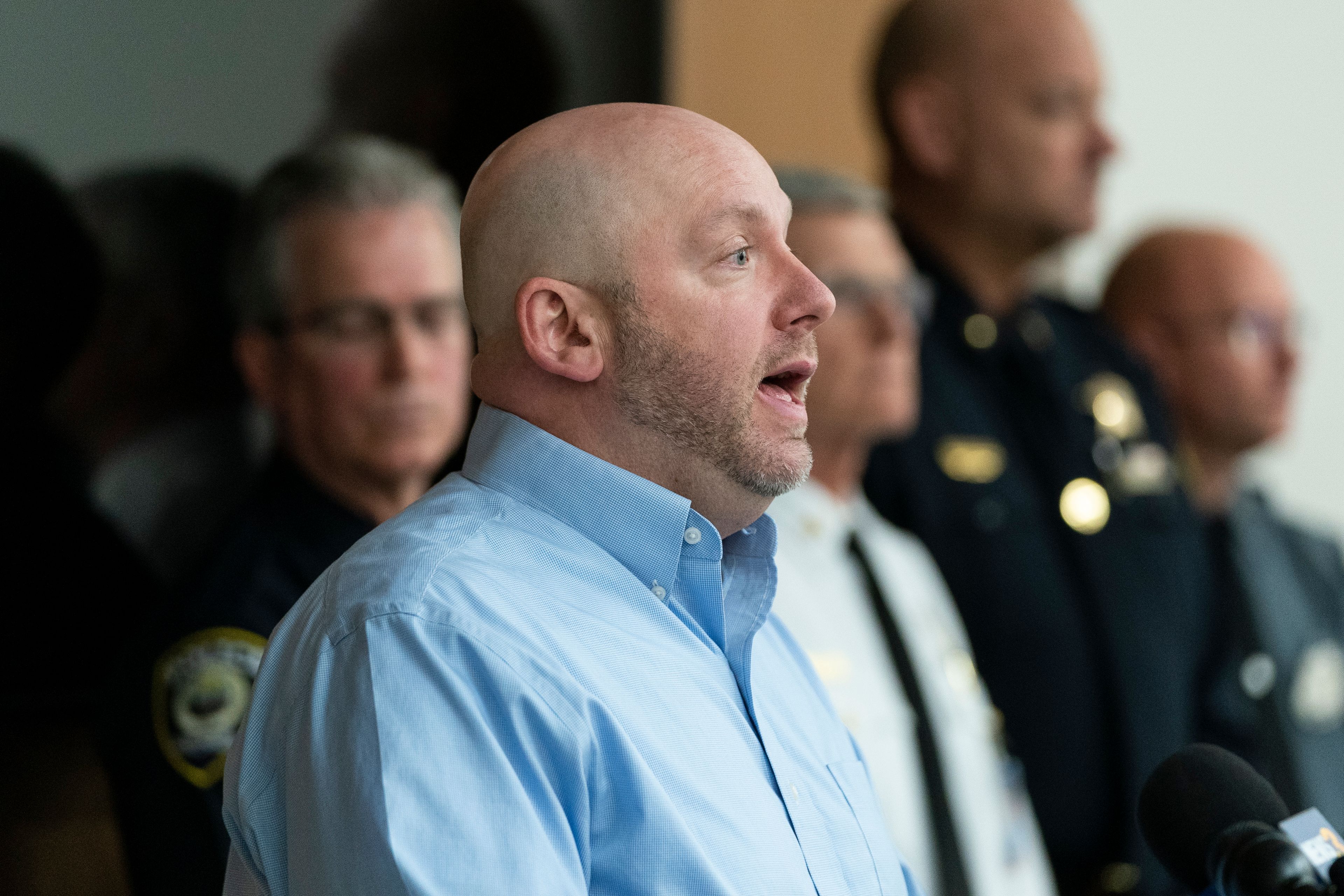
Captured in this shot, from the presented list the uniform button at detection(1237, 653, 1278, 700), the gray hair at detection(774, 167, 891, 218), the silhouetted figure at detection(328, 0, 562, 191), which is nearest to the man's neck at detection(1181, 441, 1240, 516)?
the uniform button at detection(1237, 653, 1278, 700)

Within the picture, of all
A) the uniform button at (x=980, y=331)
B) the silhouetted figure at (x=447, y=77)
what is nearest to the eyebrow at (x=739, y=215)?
the silhouetted figure at (x=447, y=77)

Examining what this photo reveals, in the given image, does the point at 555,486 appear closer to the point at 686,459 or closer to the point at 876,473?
the point at 686,459

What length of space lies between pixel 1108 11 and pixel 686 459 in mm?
2464

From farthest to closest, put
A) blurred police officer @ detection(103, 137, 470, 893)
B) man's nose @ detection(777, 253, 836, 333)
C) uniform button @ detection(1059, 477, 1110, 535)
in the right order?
uniform button @ detection(1059, 477, 1110, 535) < blurred police officer @ detection(103, 137, 470, 893) < man's nose @ detection(777, 253, 836, 333)

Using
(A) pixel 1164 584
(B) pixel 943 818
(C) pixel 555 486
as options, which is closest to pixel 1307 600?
(A) pixel 1164 584

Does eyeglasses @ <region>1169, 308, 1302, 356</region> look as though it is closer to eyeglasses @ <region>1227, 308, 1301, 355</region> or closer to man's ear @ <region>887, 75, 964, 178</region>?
eyeglasses @ <region>1227, 308, 1301, 355</region>

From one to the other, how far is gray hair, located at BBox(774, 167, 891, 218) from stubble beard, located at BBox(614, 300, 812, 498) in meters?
0.86

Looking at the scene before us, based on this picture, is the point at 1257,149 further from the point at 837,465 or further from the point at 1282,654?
the point at 837,465

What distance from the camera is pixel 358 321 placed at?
4.76 ft

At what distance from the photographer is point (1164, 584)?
80.7 inches

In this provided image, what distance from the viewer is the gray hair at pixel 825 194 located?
1.77m

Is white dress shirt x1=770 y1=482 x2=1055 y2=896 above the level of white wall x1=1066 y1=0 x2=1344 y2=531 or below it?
below

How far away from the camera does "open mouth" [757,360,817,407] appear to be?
3.16ft

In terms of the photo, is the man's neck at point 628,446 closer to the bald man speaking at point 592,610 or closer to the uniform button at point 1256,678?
the bald man speaking at point 592,610
